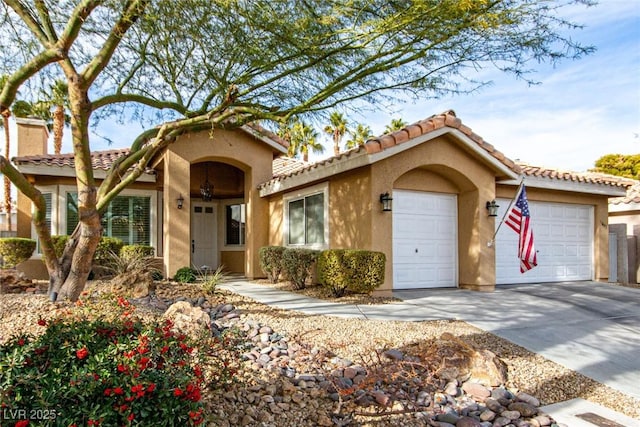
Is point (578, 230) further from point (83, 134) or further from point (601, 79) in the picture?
point (83, 134)

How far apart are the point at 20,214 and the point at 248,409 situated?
1288cm

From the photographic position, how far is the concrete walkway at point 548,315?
6.03m

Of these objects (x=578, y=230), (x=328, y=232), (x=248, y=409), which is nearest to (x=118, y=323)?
(x=248, y=409)

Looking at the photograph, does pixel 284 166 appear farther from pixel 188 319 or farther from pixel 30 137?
pixel 188 319

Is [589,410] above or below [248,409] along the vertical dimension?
below

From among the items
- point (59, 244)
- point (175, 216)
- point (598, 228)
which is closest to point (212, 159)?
point (175, 216)

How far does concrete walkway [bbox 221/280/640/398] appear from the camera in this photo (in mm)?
6027

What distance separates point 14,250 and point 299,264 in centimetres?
815

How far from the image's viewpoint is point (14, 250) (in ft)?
38.5

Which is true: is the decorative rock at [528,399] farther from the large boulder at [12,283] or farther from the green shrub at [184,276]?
the large boulder at [12,283]

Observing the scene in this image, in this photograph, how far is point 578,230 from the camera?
1386 centimetres

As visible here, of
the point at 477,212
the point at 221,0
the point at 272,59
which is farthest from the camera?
the point at 477,212

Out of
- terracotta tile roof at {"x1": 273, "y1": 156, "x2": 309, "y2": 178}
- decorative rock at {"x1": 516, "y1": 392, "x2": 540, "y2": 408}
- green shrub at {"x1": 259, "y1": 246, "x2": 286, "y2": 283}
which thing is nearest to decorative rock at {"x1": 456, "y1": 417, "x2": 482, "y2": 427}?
decorative rock at {"x1": 516, "y1": 392, "x2": 540, "y2": 408}

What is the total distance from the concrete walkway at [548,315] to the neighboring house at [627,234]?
4358 millimetres
